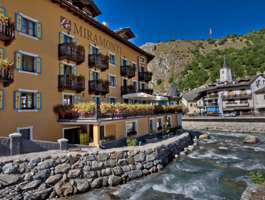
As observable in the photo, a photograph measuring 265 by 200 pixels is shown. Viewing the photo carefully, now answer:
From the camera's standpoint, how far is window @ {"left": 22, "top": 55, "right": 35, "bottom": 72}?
12.7 metres

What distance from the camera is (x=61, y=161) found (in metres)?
9.81

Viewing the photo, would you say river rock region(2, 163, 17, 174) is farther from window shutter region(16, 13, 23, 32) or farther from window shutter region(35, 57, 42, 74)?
window shutter region(16, 13, 23, 32)

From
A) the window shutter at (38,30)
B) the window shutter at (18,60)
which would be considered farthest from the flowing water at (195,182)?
the window shutter at (38,30)

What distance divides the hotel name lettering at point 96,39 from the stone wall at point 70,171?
1238cm

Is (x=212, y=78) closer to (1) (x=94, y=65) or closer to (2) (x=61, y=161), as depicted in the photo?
(1) (x=94, y=65)

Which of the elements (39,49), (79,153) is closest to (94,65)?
(39,49)

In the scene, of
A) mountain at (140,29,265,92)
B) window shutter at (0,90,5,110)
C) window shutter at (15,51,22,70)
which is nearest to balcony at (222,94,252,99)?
window shutter at (15,51,22,70)

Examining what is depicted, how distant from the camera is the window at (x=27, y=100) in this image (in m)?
12.6

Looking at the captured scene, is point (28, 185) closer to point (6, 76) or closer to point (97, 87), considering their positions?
point (6, 76)

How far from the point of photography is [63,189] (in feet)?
30.5

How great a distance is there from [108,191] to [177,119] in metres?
22.0

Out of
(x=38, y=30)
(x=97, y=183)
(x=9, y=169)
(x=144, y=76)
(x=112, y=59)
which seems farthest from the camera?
(x=144, y=76)

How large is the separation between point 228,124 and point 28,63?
3815cm

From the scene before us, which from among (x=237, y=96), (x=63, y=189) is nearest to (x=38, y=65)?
(x=63, y=189)
